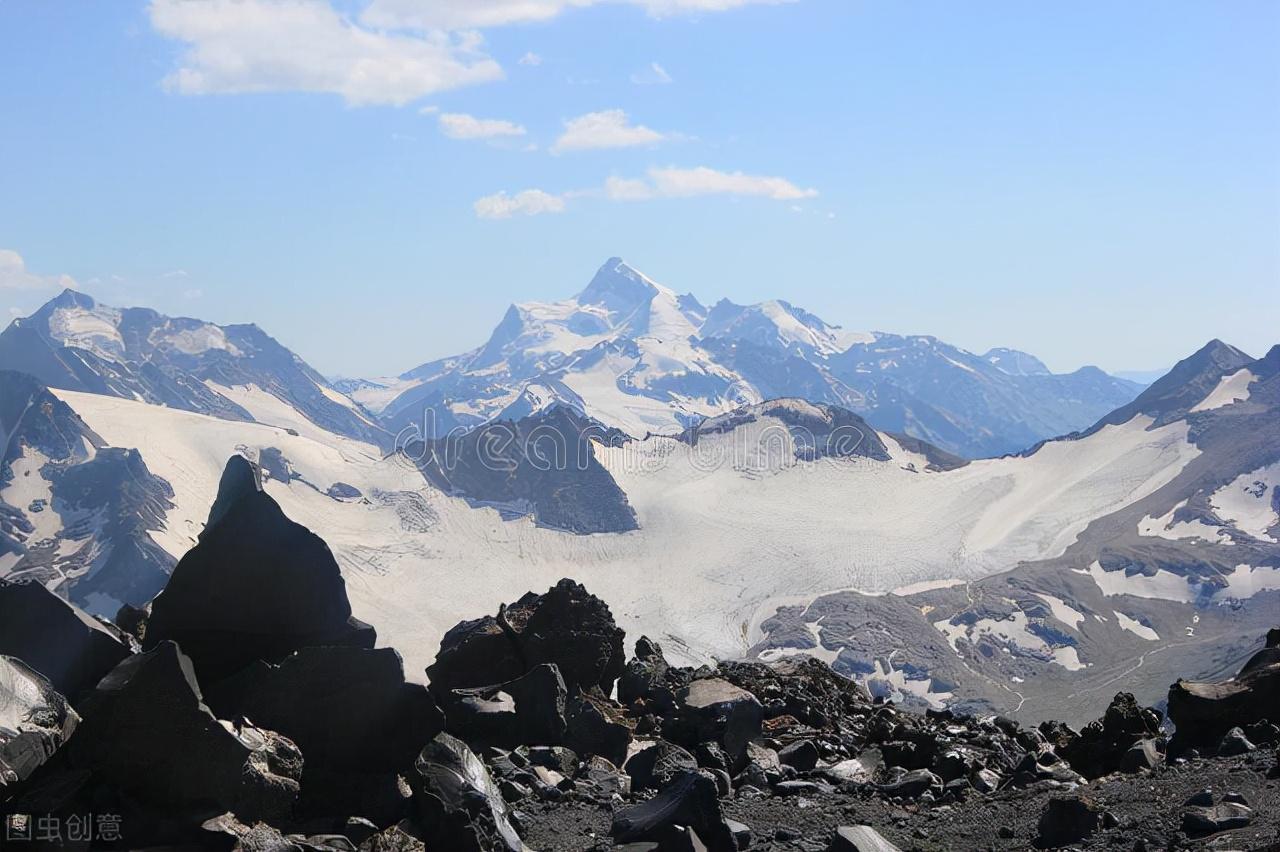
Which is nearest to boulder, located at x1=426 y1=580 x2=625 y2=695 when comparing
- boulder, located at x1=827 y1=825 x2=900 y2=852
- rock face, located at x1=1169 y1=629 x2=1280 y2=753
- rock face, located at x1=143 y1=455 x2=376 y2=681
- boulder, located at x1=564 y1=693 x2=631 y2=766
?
boulder, located at x1=564 y1=693 x2=631 y2=766

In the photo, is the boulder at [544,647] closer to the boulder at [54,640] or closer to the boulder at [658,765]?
the boulder at [658,765]

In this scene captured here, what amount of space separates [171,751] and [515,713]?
10031 mm

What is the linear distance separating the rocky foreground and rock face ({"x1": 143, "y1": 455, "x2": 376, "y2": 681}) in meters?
0.04

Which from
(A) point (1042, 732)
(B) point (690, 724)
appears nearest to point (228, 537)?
(B) point (690, 724)

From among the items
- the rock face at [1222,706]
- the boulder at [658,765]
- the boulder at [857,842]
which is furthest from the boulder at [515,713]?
the rock face at [1222,706]

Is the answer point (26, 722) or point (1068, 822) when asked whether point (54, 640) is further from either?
point (1068, 822)

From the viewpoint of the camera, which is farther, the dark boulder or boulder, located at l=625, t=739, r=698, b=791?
the dark boulder

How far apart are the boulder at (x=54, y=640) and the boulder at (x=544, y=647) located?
37.8 feet

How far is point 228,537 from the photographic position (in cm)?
2286

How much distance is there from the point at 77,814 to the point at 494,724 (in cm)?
1057

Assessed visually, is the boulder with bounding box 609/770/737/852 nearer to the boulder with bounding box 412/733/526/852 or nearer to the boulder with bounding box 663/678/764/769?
the boulder with bounding box 412/733/526/852

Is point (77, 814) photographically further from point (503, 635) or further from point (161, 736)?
point (503, 635)

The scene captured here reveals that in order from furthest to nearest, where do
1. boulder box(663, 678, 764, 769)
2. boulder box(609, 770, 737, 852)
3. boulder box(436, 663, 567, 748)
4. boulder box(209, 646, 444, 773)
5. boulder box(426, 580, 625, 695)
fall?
boulder box(426, 580, 625, 695) → boulder box(663, 678, 764, 769) → boulder box(436, 663, 567, 748) → boulder box(209, 646, 444, 773) → boulder box(609, 770, 737, 852)

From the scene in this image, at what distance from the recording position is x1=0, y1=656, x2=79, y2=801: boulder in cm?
1745
